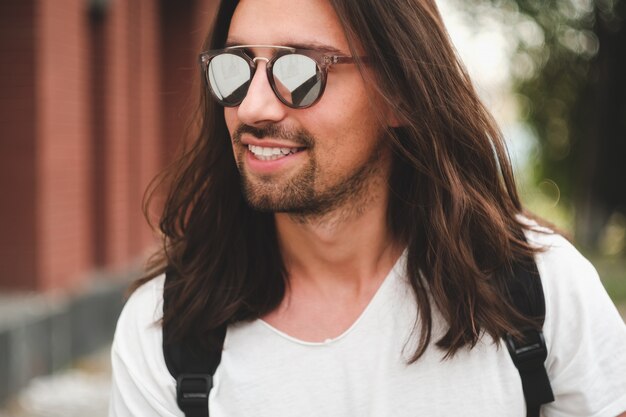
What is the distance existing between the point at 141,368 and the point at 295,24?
101cm

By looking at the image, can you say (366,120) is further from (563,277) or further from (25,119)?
(25,119)

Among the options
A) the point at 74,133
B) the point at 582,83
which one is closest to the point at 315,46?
the point at 74,133

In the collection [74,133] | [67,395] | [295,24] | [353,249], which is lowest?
[67,395]

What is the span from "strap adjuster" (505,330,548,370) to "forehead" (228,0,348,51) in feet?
2.98

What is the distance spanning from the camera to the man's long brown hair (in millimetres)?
2535

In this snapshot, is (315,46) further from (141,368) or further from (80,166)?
(80,166)

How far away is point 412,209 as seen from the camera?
9.03 ft

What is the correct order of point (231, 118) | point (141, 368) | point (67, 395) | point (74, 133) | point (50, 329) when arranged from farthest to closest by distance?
point (74, 133) → point (50, 329) → point (67, 395) → point (231, 118) → point (141, 368)

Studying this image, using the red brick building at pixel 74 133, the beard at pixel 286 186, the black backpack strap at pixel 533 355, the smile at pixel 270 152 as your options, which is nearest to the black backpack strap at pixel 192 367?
the beard at pixel 286 186

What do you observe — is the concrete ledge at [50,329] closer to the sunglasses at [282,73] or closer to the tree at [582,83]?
the sunglasses at [282,73]

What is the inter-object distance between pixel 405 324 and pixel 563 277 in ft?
1.43

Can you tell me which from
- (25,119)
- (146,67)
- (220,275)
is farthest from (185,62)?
(220,275)

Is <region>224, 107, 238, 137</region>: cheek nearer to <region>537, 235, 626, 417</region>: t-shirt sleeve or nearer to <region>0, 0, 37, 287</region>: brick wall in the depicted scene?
<region>537, 235, 626, 417</region>: t-shirt sleeve

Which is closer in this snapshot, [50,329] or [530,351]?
[530,351]
